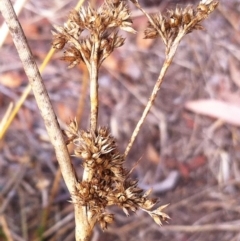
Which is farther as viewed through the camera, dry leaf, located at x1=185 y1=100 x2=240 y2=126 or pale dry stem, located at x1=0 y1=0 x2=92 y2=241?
dry leaf, located at x1=185 y1=100 x2=240 y2=126

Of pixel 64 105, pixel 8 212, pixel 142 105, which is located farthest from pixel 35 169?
pixel 142 105

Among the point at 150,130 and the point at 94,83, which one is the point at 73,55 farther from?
the point at 150,130

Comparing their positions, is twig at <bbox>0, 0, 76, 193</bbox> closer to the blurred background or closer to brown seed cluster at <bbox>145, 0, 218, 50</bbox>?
brown seed cluster at <bbox>145, 0, 218, 50</bbox>

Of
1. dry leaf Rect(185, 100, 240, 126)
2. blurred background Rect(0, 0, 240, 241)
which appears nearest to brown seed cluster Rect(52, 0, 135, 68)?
blurred background Rect(0, 0, 240, 241)

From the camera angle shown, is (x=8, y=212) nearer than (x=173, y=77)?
Yes

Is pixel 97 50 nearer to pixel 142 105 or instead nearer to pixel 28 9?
pixel 142 105

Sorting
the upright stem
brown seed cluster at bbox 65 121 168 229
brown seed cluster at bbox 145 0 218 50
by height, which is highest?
brown seed cluster at bbox 145 0 218 50
